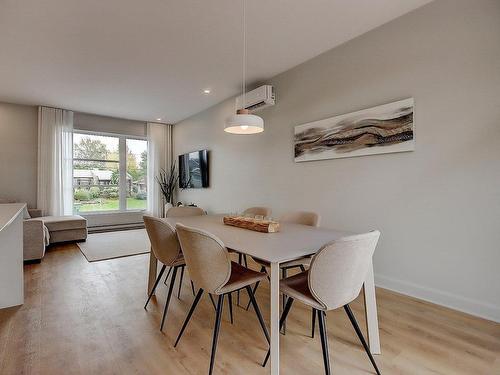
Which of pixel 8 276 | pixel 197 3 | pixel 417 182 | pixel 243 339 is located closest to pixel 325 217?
pixel 417 182

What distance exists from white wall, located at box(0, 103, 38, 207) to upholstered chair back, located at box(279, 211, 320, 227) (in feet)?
18.3

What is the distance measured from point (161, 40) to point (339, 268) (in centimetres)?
301

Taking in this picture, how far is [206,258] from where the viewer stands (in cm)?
150

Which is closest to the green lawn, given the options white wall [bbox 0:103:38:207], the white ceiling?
white wall [bbox 0:103:38:207]

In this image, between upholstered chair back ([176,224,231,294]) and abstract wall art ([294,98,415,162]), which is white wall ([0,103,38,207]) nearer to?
abstract wall art ([294,98,415,162])

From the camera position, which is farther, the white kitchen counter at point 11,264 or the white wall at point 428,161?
the white kitchen counter at point 11,264

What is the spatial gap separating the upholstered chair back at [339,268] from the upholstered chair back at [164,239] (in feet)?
3.62

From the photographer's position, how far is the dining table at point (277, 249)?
1324mm

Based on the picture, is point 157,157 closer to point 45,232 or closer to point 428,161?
point 45,232

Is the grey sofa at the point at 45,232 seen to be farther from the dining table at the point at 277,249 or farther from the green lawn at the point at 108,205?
the dining table at the point at 277,249

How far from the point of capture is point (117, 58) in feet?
11.2

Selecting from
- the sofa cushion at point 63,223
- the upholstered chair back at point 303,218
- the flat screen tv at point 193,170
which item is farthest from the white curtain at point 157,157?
the upholstered chair back at point 303,218

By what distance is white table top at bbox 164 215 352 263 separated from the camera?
140 centimetres

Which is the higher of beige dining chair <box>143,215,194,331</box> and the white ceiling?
the white ceiling
